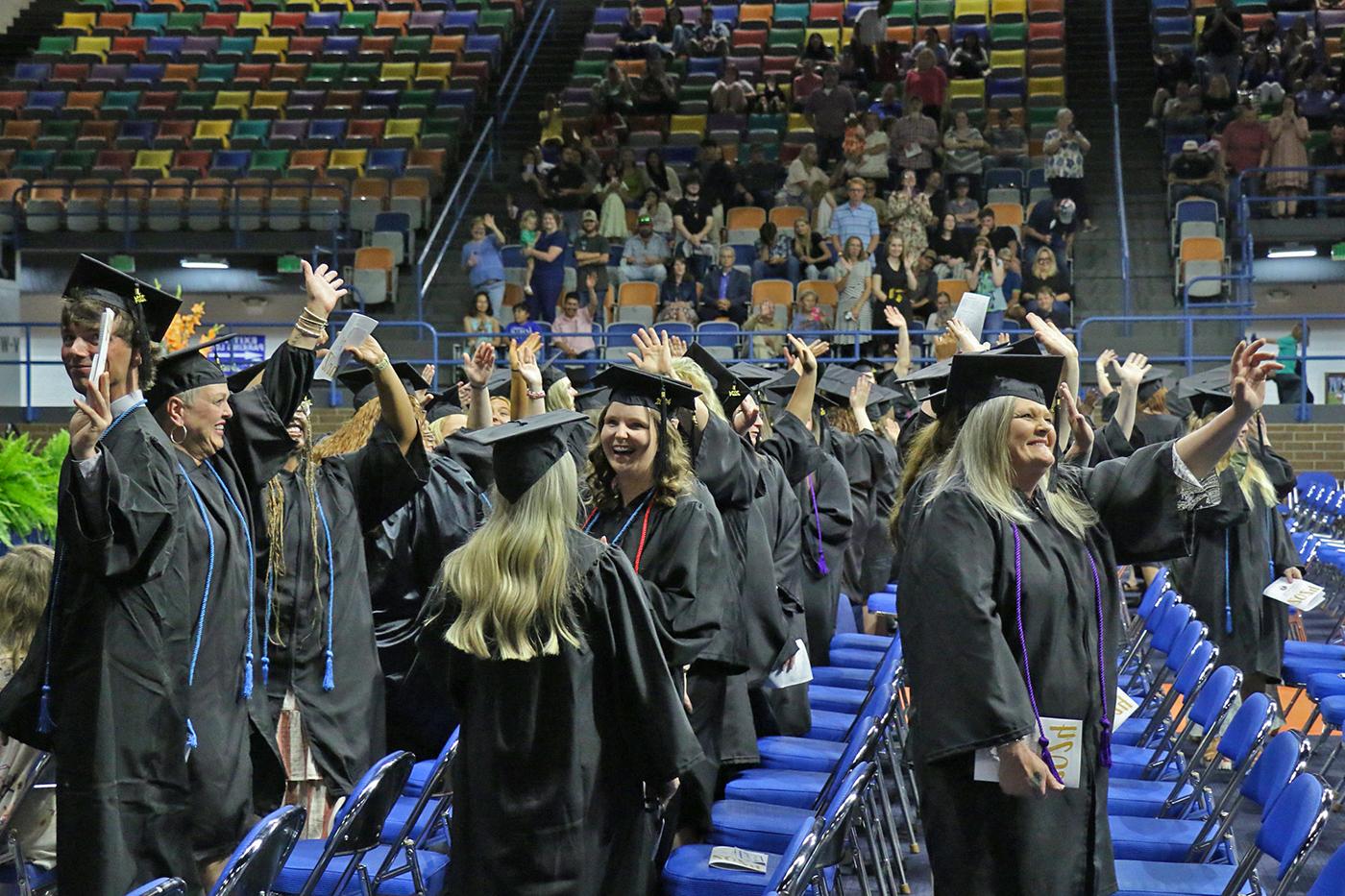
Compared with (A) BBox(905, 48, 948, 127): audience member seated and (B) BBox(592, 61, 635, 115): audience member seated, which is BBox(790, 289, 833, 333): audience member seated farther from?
(B) BBox(592, 61, 635, 115): audience member seated

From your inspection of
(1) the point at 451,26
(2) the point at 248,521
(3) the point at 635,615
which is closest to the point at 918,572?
(3) the point at 635,615

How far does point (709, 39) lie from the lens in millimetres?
20984

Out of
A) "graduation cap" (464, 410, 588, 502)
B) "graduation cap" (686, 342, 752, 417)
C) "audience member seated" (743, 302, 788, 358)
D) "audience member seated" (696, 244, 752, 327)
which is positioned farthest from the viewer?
"audience member seated" (696, 244, 752, 327)

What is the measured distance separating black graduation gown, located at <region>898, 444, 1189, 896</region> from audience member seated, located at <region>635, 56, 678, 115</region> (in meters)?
16.5

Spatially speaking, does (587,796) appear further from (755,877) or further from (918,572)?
(918,572)

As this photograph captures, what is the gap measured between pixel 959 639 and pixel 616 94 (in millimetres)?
16824

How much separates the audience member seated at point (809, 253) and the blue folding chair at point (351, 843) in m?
11.9

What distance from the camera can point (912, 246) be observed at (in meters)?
15.5

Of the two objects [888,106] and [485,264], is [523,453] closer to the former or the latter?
[485,264]

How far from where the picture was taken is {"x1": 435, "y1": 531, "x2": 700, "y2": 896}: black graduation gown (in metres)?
3.56

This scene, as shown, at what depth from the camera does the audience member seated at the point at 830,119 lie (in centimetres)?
1788

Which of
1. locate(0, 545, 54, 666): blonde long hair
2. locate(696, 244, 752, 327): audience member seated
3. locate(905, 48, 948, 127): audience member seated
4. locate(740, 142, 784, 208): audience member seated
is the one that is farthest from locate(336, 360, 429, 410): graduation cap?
locate(905, 48, 948, 127): audience member seated

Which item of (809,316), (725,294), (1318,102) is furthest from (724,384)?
(1318,102)

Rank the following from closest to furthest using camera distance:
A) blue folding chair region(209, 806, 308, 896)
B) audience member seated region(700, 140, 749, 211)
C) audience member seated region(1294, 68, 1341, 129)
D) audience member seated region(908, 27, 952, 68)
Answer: blue folding chair region(209, 806, 308, 896) → audience member seated region(700, 140, 749, 211) → audience member seated region(1294, 68, 1341, 129) → audience member seated region(908, 27, 952, 68)
